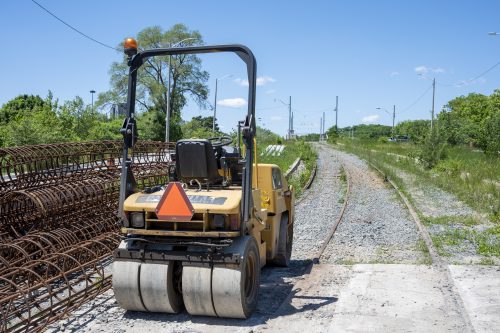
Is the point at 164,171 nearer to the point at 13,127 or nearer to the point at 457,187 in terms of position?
the point at 457,187

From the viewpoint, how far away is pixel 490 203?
16.8m

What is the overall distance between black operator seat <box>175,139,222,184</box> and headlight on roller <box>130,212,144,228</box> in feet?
2.46

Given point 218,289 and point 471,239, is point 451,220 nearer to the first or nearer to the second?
point 471,239

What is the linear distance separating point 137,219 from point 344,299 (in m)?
3.05

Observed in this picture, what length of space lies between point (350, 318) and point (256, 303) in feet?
3.95

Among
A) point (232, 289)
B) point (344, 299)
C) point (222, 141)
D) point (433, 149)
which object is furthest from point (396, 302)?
point (433, 149)

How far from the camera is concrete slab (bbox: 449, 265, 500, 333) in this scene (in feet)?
21.8

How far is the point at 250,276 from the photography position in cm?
701

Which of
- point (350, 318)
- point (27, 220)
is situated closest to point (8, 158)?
point (27, 220)

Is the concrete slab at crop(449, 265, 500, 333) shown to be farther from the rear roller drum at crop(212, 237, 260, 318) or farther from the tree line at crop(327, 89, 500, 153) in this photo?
the tree line at crop(327, 89, 500, 153)

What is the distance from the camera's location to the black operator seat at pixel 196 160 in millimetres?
6777

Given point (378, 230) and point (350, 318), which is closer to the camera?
point (350, 318)

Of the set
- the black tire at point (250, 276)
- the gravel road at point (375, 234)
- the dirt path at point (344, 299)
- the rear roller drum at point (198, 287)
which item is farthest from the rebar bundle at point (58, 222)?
the gravel road at point (375, 234)

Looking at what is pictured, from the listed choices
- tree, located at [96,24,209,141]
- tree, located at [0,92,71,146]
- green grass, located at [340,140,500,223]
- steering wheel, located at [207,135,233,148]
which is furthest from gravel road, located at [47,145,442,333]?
tree, located at [96,24,209,141]
